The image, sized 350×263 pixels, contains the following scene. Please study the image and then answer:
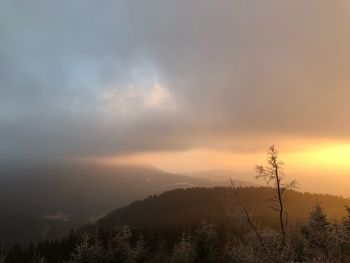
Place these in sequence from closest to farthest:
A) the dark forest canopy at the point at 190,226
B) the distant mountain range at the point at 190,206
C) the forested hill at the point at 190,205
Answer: the dark forest canopy at the point at 190,226, the distant mountain range at the point at 190,206, the forested hill at the point at 190,205

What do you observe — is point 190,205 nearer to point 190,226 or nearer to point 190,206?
point 190,206

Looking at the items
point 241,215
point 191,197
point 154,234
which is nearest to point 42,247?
point 154,234

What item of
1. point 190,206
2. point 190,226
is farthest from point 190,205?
point 190,226

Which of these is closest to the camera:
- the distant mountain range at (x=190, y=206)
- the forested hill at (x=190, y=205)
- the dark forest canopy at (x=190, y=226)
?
the dark forest canopy at (x=190, y=226)

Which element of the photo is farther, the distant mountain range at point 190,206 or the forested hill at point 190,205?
the forested hill at point 190,205

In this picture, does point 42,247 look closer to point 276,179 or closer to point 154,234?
point 154,234

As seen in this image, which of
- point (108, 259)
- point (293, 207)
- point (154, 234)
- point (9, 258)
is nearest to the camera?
point (108, 259)

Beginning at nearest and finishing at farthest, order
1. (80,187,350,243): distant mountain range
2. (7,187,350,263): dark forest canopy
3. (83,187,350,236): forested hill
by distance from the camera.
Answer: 1. (7,187,350,263): dark forest canopy
2. (80,187,350,243): distant mountain range
3. (83,187,350,236): forested hill

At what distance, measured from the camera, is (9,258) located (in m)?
74.9

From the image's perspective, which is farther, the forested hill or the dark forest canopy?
the forested hill

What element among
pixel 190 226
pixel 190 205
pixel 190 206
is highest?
pixel 190 205

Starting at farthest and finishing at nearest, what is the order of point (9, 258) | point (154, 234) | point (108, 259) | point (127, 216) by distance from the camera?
point (127, 216) < point (154, 234) < point (9, 258) < point (108, 259)

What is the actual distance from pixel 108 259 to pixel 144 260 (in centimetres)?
486

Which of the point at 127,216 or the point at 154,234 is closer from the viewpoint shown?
the point at 154,234
